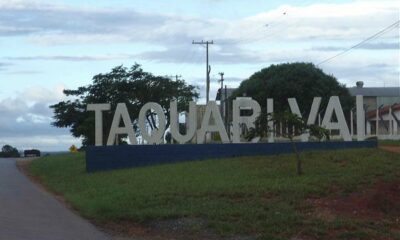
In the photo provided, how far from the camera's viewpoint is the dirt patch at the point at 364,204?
15.1 meters

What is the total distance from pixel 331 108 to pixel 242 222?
17.4 m

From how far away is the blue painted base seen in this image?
2961 centimetres

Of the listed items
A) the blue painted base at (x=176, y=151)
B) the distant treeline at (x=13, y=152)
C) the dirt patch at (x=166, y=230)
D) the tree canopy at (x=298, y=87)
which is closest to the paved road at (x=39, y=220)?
the dirt patch at (x=166, y=230)

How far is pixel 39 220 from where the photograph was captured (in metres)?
16.2

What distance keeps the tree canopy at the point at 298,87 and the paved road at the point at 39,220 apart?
50.9m

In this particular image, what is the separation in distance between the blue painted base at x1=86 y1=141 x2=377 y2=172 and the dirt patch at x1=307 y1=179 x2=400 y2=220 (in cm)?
1225

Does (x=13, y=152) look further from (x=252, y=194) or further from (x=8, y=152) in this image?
(x=252, y=194)

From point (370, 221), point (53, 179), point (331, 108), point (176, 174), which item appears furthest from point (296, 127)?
point (53, 179)

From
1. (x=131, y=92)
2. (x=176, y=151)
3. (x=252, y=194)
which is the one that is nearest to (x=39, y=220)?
(x=252, y=194)

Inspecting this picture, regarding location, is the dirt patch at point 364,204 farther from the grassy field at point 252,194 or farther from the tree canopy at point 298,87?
the tree canopy at point 298,87

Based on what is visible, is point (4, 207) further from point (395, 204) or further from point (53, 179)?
point (53, 179)

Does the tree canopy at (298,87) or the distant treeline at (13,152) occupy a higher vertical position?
the tree canopy at (298,87)

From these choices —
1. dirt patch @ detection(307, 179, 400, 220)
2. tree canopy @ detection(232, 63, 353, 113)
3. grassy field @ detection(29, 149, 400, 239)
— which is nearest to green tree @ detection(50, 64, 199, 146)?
tree canopy @ detection(232, 63, 353, 113)

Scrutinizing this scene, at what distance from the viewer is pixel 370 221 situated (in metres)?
14.3
